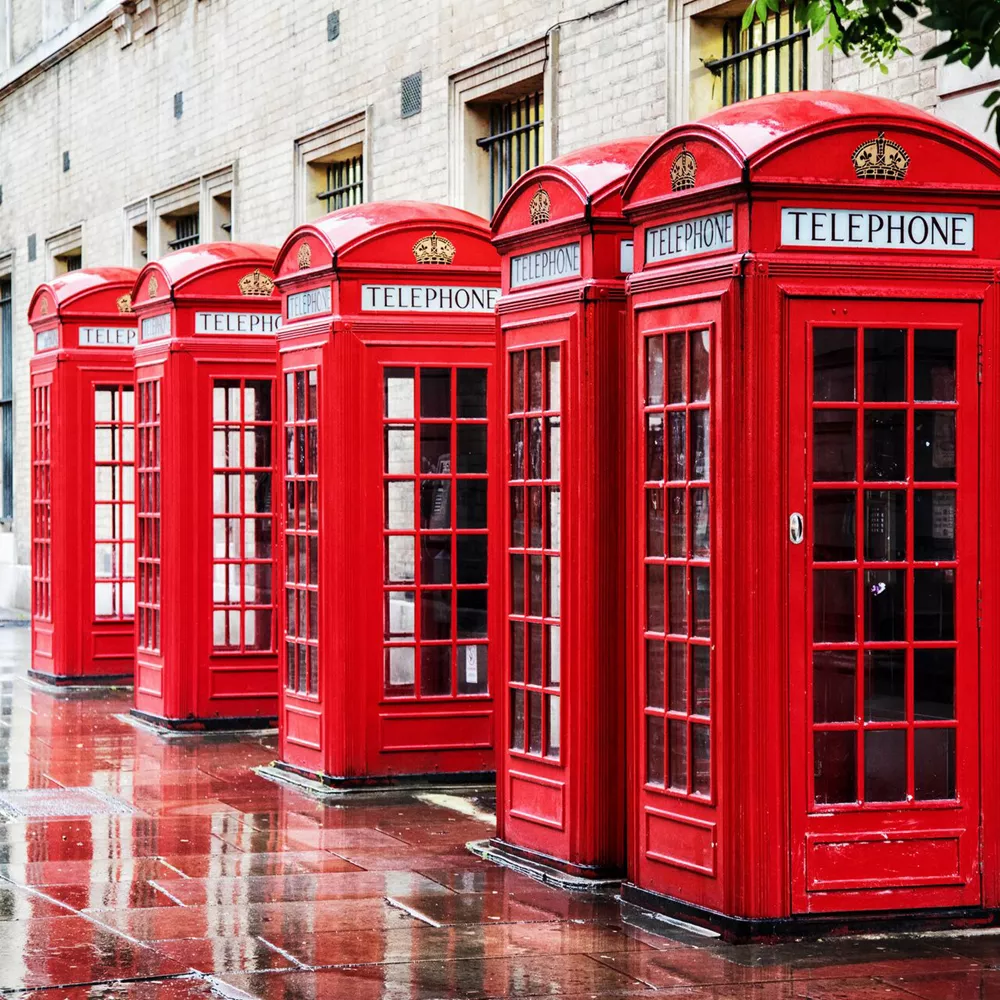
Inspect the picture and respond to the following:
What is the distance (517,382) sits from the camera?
852 centimetres

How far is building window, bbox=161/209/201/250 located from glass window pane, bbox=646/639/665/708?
14.9m

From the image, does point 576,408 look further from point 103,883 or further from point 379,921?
point 103,883

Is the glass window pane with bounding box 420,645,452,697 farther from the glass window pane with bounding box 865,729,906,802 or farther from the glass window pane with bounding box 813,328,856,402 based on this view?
Answer: the glass window pane with bounding box 813,328,856,402

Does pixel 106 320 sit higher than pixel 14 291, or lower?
lower

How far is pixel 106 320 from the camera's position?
51.1ft

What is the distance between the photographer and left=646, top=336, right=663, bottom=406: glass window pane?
7.42 metres

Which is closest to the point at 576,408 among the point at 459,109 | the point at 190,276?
the point at 190,276

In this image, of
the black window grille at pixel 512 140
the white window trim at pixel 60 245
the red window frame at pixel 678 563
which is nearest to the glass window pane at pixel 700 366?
the red window frame at pixel 678 563

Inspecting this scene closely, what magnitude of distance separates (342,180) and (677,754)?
1120cm

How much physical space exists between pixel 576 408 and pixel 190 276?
214 inches

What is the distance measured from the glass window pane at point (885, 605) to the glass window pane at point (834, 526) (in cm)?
12

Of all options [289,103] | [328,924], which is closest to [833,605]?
[328,924]

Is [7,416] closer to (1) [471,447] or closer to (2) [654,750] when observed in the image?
(1) [471,447]

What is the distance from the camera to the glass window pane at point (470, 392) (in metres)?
10.5
